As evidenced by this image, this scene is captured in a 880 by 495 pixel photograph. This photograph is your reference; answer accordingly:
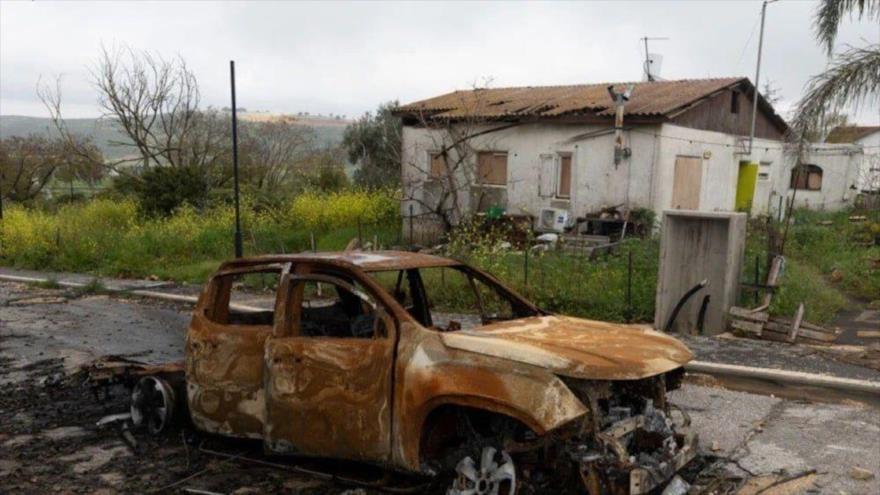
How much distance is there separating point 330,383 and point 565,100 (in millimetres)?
16146

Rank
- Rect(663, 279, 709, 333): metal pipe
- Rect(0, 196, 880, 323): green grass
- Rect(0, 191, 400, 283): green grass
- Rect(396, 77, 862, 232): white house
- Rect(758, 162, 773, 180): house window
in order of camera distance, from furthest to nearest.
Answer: Rect(758, 162, 773, 180): house window → Rect(0, 191, 400, 283): green grass → Rect(396, 77, 862, 232): white house → Rect(0, 196, 880, 323): green grass → Rect(663, 279, 709, 333): metal pipe

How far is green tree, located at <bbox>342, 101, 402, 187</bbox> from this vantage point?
3206 centimetres

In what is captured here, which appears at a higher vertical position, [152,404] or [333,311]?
[333,311]

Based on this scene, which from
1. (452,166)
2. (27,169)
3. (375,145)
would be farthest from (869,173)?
(27,169)

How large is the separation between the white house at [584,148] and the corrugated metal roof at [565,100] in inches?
1.4

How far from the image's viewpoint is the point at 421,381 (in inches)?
178

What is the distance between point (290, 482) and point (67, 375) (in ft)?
14.1

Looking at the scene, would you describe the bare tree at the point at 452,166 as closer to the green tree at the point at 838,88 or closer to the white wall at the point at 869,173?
the green tree at the point at 838,88

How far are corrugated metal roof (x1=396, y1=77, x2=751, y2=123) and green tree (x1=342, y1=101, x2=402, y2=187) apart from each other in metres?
9.14

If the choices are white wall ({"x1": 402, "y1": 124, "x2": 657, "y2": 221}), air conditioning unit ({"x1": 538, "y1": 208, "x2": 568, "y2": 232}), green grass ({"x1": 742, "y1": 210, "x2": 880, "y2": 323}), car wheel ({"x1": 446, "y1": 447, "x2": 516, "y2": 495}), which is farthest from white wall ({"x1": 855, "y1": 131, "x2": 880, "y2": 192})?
car wheel ({"x1": 446, "y1": 447, "x2": 516, "y2": 495})

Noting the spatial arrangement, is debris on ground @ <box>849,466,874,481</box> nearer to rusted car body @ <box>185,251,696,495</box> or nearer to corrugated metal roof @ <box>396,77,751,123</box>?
rusted car body @ <box>185,251,696,495</box>

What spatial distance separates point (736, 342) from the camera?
32.1 feet

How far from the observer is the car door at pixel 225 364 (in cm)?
545

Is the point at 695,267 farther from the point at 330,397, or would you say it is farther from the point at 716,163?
the point at 716,163
